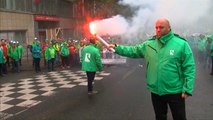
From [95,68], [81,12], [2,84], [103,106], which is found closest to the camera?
[103,106]

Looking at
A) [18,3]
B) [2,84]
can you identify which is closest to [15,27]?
[18,3]

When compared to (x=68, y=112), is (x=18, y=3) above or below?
above

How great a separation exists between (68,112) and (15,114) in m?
1.22

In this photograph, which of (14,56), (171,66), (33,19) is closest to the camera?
(171,66)

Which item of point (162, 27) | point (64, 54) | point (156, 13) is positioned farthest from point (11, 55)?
point (162, 27)

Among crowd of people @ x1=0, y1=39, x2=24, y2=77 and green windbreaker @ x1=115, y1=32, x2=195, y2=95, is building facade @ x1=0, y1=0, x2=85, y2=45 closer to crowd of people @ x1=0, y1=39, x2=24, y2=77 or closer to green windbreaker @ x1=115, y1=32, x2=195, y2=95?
crowd of people @ x1=0, y1=39, x2=24, y2=77

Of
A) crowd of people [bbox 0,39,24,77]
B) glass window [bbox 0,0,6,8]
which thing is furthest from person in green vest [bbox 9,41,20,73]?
glass window [bbox 0,0,6,8]

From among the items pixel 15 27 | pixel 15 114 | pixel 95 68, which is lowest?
pixel 15 114

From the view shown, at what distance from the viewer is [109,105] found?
826 cm

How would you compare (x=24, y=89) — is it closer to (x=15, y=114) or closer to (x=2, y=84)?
(x=2, y=84)

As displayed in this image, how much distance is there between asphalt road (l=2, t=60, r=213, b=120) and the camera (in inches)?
285

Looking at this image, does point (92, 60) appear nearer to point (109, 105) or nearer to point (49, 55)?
point (109, 105)

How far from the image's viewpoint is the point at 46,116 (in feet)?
24.5

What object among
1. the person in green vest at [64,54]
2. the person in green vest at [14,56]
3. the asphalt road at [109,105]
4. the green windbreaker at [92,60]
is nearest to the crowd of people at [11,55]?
the person in green vest at [14,56]
